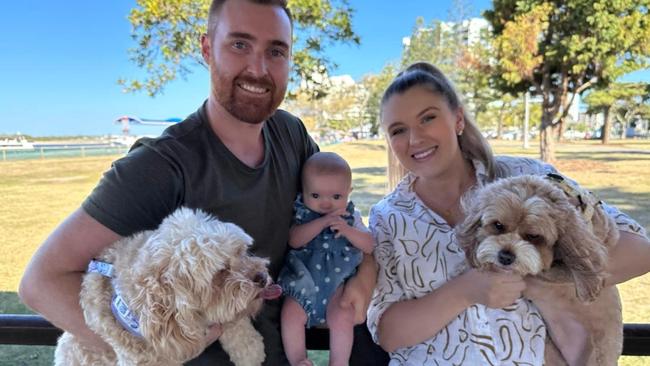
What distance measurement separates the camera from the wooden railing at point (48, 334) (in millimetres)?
2172

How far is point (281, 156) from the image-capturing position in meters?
2.27

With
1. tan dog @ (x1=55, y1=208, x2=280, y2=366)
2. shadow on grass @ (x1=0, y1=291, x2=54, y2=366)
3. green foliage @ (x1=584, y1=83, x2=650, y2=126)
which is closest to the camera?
tan dog @ (x1=55, y1=208, x2=280, y2=366)

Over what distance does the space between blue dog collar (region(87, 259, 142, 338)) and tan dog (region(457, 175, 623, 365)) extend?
1.35m

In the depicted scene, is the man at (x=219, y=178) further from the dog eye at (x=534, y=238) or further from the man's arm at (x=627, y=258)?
the man's arm at (x=627, y=258)

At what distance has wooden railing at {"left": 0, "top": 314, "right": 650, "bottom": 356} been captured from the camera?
7.13 ft

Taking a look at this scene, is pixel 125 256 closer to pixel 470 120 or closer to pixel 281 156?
pixel 281 156

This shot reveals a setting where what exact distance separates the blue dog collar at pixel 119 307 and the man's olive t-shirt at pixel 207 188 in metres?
0.15

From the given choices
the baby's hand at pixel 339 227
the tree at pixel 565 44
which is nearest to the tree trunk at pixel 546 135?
the tree at pixel 565 44

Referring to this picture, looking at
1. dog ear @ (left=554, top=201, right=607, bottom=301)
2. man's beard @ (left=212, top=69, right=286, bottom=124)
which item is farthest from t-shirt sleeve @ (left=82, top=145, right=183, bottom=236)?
dog ear @ (left=554, top=201, right=607, bottom=301)

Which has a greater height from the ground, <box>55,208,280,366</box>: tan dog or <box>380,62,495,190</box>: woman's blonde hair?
<box>380,62,495,190</box>: woman's blonde hair

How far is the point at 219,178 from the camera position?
194 centimetres

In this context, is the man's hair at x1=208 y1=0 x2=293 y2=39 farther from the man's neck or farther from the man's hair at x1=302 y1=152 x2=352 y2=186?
the man's hair at x1=302 y1=152 x2=352 y2=186

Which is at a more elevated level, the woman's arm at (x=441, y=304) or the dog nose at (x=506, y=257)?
the dog nose at (x=506, y=257)

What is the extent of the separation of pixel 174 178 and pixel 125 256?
0.36m
